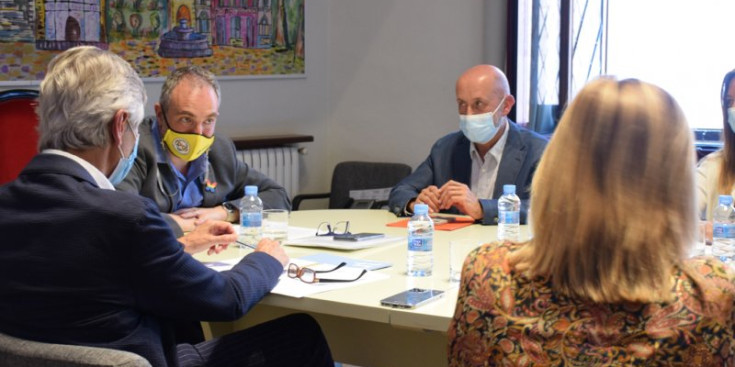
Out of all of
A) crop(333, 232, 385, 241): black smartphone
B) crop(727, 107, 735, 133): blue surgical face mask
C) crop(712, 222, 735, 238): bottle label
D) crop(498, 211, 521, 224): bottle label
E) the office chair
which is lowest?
the office chair

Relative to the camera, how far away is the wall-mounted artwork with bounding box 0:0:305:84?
489 centimetres

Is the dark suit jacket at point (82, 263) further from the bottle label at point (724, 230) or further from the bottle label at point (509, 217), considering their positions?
the bottle label at point (724, 230)

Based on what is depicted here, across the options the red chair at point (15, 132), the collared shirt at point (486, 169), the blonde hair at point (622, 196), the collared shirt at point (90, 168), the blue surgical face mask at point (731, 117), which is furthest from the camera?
the red chair at point (15, 132)

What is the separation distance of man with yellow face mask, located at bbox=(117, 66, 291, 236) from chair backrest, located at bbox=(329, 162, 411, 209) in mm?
2142

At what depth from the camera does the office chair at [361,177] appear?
19.5 ft

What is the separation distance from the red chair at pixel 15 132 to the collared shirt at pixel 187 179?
2.79 feet

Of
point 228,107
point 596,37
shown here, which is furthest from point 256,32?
point 596,37

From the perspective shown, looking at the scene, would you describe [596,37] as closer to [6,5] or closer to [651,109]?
[6,5]

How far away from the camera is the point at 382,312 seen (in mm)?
2453

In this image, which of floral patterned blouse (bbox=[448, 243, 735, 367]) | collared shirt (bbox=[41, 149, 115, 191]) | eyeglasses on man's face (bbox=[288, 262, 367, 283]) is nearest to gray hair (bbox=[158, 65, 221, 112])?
eyeglasses on man's face (bbox=[288, 262, 367, 283])

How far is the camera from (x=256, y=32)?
600 cm

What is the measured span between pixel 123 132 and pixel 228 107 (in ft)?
11.6

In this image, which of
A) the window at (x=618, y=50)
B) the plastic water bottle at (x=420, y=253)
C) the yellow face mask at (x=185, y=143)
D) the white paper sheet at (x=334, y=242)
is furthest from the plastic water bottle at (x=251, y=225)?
the window at (x=618, y=50)

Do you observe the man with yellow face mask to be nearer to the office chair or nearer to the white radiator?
the white radiator
